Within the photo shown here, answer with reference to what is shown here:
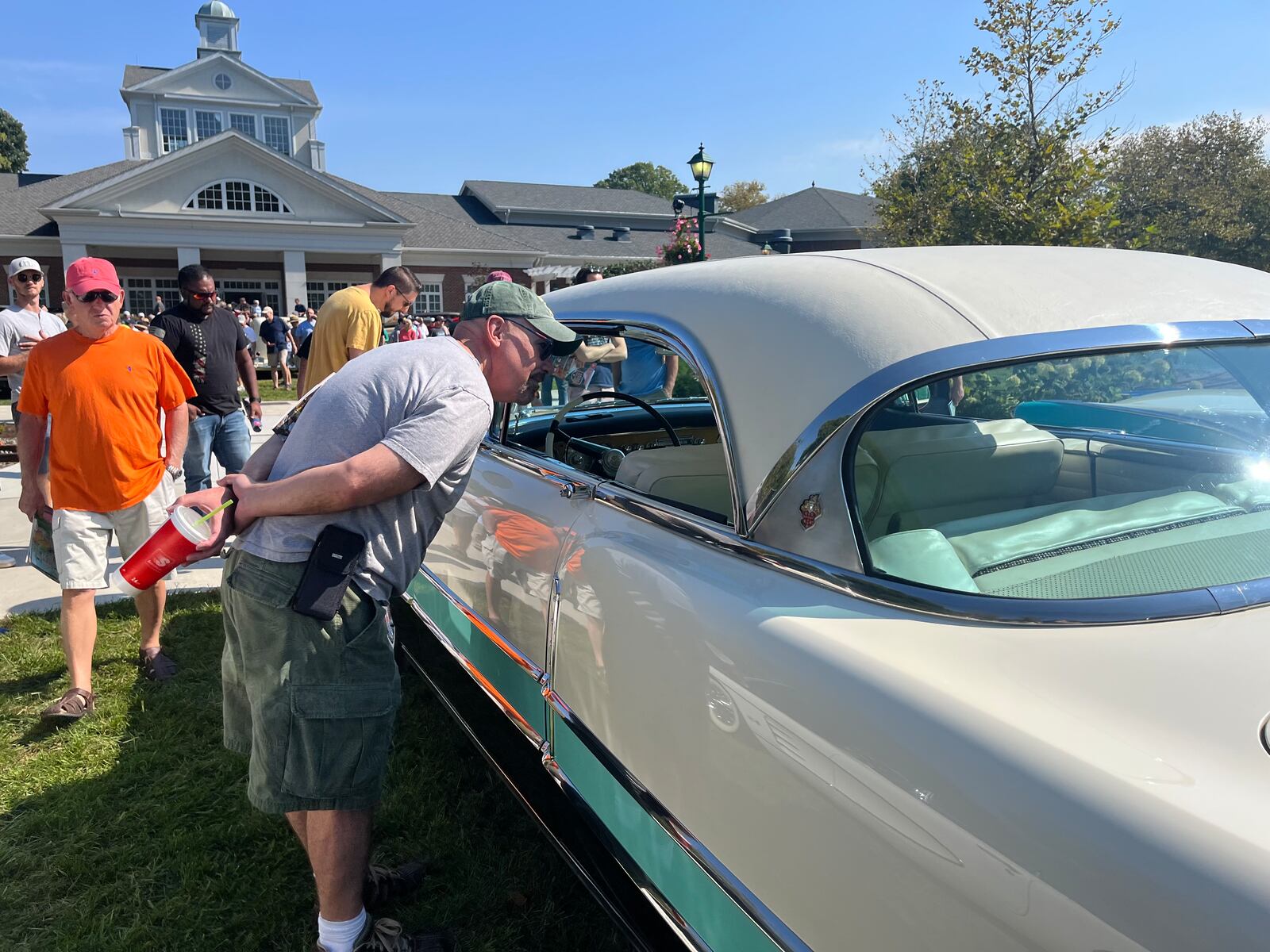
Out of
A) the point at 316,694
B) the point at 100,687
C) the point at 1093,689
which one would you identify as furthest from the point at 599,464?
the point at 100,687

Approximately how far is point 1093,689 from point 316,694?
1582 mm

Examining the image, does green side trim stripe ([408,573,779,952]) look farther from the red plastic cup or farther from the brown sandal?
the brown sandal

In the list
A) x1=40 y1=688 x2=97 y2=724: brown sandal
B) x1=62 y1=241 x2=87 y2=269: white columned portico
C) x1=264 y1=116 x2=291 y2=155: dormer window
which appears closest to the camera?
x1=40 y1=688 x2=97 y2=724: brown sandal

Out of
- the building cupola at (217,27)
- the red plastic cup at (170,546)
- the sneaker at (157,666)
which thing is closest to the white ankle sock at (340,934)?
the red plastic cup at (170,546)

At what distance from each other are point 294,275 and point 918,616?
32355mm

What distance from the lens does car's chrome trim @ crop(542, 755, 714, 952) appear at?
154 cm

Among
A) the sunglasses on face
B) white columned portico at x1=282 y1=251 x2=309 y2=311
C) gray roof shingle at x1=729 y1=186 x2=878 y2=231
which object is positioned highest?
gray roof shingle at x1=729 y1=186 x2=878 y2=231

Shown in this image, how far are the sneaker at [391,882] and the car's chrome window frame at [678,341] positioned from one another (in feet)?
4.44

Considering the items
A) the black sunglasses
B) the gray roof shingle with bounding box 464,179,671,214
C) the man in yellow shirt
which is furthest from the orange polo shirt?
the gray roof shingle with bounding box 464,179,671,214

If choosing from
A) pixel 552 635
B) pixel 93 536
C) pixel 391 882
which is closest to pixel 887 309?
pixel 552 635

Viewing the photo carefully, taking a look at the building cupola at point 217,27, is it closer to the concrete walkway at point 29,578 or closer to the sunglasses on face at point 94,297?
the concrete walkway at point 29,578

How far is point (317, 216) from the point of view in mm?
30469

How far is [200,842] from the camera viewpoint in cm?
287

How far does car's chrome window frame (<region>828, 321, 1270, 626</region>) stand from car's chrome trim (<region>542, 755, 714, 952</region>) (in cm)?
69
